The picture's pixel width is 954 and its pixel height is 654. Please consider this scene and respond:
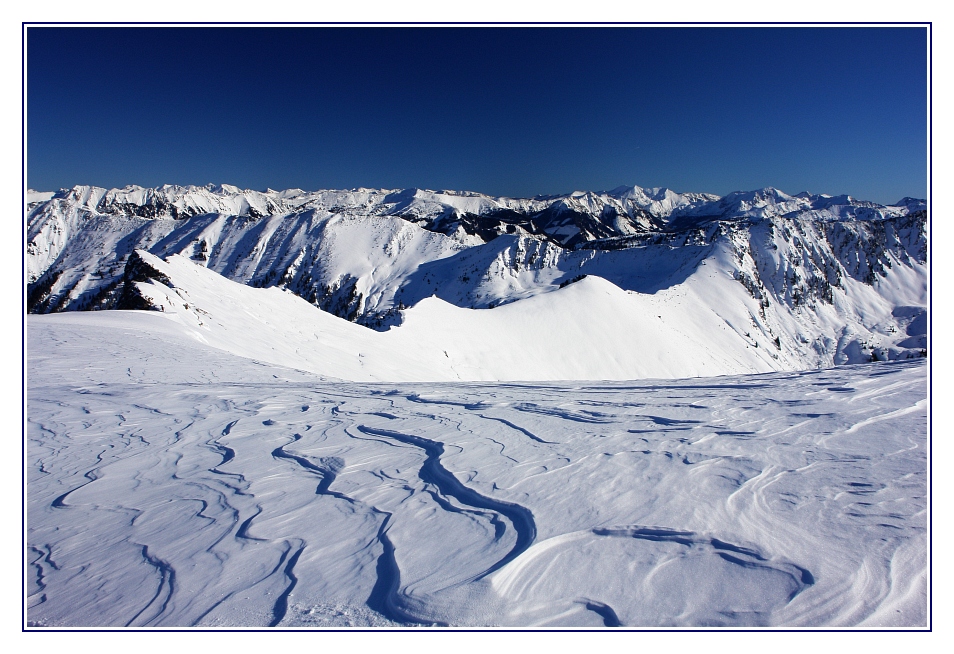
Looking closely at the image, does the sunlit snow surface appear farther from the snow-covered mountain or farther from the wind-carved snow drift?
the snow-covered mountain

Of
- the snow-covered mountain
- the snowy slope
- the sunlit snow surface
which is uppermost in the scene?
the snow-covered mountain

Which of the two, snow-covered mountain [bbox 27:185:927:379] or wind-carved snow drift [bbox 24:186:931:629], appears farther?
snow-covered mountain [bbox 27:185:927:379]

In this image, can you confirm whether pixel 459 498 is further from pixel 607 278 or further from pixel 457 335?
pixel 607 278

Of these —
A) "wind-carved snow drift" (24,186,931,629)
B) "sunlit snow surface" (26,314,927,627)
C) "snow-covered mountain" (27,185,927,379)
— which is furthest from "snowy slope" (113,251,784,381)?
"sunlit snow surface" (26,314,927,627)

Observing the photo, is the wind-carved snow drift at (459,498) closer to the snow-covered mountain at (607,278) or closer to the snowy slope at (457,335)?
the snowy slope at (457,335)

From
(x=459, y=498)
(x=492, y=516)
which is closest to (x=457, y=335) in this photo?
(x=459, y=498)

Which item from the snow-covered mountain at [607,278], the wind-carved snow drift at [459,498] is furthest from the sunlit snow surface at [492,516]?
the snow-covered mountain at [607,278]

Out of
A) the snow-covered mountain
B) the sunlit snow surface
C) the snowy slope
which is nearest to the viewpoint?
the sunlit snow surface

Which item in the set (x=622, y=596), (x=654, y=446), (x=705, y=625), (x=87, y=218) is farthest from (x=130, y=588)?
(x=87, y=218)

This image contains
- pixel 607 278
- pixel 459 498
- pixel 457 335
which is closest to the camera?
pixel 459 498
